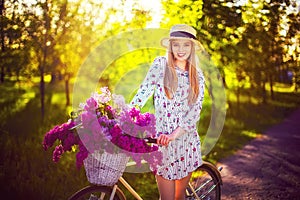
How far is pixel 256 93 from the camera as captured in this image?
14812 mm

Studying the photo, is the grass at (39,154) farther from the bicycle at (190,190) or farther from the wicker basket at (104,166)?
the wicker basket at (104,166)

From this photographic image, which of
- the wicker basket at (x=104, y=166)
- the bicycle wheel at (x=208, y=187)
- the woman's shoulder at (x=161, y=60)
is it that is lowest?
the bicycle wheel at (x=208, y=187)

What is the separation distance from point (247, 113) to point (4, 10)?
9999mm

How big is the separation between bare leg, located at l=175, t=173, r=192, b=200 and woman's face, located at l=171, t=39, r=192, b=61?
112 centimetres

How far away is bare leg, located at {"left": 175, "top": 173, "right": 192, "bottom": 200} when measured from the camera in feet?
12.4

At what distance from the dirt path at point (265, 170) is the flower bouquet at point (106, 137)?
3.18m

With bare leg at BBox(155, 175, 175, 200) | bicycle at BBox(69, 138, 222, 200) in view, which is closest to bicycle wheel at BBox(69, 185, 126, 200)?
bicycle at BBox(69, 138, 222, 200)

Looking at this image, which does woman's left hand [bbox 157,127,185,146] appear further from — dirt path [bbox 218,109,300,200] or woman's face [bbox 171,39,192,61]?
dirt path [bbox 218,109,300,200]

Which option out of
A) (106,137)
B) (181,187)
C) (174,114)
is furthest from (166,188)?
(106,137)

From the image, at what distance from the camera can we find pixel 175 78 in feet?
11.7

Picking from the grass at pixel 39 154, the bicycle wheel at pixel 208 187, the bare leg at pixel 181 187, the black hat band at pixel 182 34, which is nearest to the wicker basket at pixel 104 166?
the bare leg at pixel 181 187

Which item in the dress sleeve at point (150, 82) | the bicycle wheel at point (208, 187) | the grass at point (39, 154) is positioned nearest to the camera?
the dress sleeve at point (150, 82)

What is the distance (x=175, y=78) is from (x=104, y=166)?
41.2 inches

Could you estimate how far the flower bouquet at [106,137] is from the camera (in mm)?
2986
